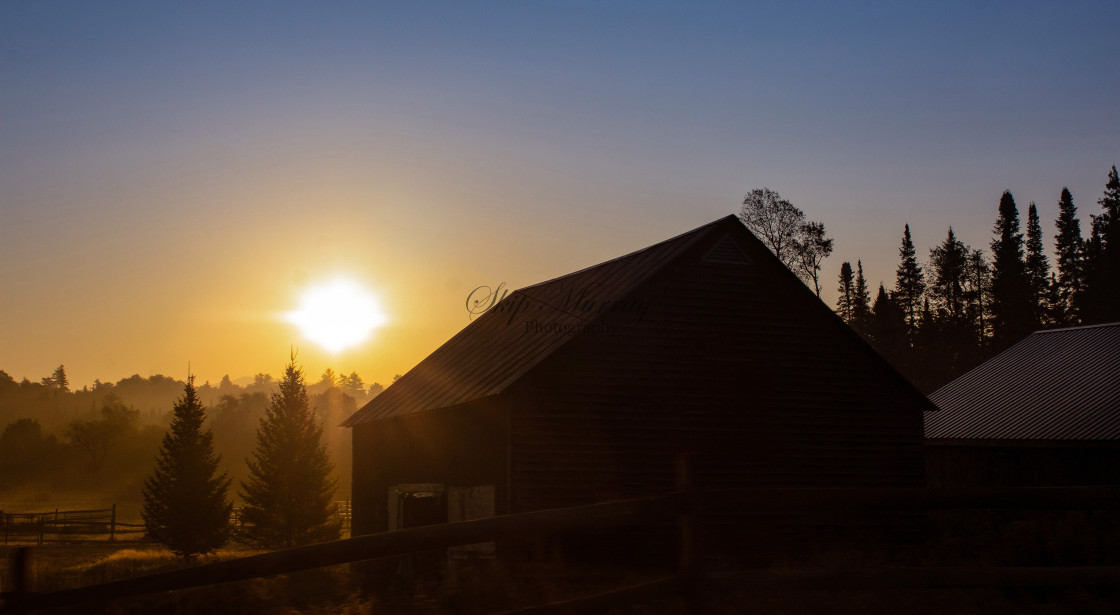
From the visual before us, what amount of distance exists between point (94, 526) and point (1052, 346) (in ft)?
169

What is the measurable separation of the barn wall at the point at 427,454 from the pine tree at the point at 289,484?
23515 mm

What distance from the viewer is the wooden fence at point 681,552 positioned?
5.60 metres

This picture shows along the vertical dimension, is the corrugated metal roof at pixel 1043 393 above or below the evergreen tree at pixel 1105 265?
below

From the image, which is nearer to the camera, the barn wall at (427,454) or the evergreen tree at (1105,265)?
the barn wall at (427,454)

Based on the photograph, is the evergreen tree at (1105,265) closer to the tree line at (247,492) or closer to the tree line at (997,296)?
the tree line at (997,296)

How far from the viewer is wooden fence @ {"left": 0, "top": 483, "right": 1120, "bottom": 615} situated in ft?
18.4

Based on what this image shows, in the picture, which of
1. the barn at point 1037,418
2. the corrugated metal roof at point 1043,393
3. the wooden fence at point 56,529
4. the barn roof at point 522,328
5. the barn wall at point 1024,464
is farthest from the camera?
the wooden fence at point 56,529

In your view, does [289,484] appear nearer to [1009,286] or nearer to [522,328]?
[522,328]

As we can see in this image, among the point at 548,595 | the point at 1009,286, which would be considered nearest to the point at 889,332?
the point at 1009,286

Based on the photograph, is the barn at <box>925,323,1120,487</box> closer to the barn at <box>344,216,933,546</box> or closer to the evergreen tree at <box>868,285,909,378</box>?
the barn at <box>344,216,933,546</box>

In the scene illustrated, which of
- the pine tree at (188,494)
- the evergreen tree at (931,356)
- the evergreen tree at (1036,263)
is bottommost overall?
the pine tree at (188,494)

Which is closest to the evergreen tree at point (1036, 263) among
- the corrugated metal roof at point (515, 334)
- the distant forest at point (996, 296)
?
the distant forest at point (996, 296)

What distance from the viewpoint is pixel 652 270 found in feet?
63.6

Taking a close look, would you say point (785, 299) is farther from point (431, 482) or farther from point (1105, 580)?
point (1105, 580)
